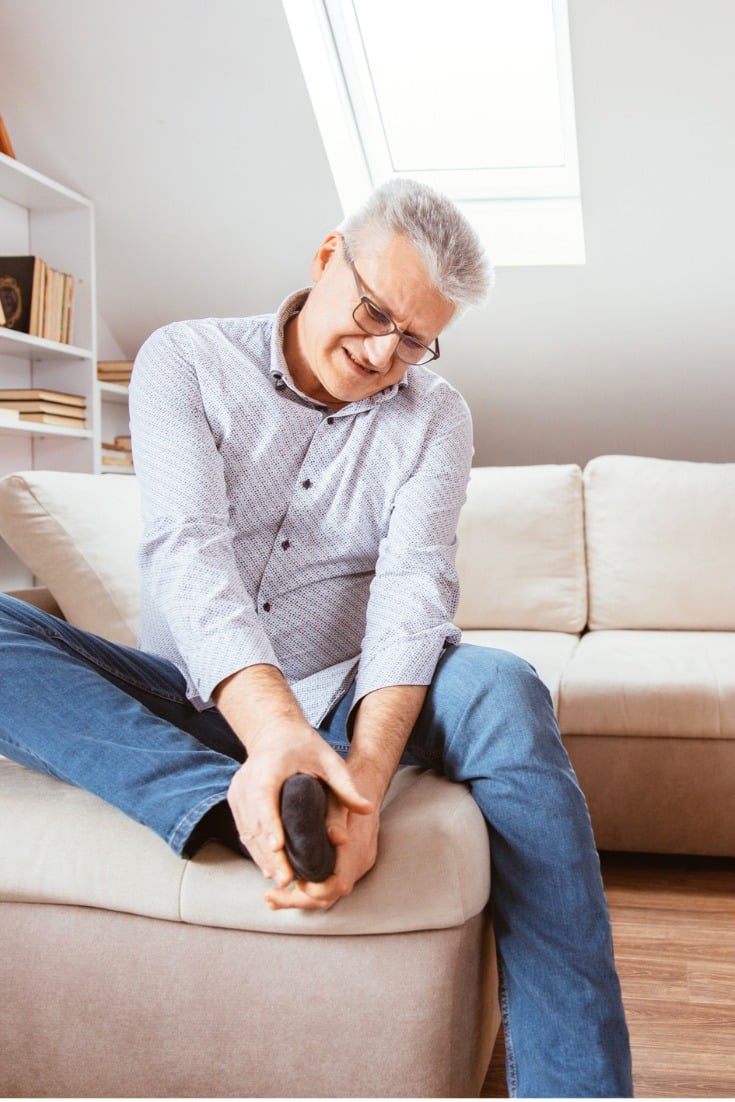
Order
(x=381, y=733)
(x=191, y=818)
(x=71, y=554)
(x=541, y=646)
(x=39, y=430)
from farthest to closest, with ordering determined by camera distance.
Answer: (x=39, y=430)
(x=541, y=646)
(x=71, y=554)
(x=381, y=733)
(x=191, y=818)

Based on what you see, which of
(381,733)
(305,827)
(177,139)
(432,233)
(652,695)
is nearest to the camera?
(305,827)

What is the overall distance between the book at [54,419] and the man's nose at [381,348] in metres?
1.86

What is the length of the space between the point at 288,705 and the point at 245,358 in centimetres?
56

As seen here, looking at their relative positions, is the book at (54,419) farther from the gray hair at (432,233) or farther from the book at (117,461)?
the gray hair at (432,233)

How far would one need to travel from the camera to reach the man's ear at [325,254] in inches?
55.2

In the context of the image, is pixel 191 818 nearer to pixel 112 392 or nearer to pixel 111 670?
pixel 111 670

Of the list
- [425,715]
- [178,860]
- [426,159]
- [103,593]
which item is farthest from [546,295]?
[178,860]

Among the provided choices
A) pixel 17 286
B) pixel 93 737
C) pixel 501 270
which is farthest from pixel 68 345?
pixel 93 737

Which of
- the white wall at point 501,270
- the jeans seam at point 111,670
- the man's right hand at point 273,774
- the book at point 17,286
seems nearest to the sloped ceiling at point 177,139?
the white wall at point 501,270

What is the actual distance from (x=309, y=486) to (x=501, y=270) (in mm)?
1985

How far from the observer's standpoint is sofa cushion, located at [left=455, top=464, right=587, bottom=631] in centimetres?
286

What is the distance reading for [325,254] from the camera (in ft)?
4.69

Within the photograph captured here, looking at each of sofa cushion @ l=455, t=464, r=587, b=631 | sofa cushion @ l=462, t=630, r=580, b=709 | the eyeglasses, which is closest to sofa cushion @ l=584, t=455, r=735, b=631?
sofa cushion @ l=455, t=464, r=587, b=631

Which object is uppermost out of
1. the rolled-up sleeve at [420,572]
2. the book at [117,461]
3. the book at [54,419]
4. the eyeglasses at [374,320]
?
the book at [54,419]
